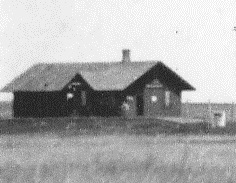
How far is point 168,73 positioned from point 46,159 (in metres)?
40.2

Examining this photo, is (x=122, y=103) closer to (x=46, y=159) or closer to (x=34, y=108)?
(x=34, y=108)

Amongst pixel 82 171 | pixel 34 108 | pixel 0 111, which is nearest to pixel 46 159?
pixel 82 171

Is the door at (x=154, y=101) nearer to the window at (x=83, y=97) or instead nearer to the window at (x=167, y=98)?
the window at (x=167, y=98)

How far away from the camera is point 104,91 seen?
177 feet

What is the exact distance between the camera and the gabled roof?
53.6m

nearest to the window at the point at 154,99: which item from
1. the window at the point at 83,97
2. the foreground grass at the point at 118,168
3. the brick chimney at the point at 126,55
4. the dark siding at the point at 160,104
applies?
the dark siding at the point at 160,104

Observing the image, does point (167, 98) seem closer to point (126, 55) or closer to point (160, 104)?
point (160, 104)

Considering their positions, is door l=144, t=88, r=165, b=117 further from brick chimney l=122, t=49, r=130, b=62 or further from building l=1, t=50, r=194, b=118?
brick chimney l=122, t=49, r=130, b=62

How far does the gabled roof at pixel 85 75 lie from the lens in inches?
2111

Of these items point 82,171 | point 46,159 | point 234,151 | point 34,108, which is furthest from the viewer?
point 34,108

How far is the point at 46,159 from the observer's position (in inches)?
645

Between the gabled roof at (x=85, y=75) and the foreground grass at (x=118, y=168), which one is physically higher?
the gabled roof at (x=85, y=75)

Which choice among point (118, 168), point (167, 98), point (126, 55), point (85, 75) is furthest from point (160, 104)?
point (118, 168)

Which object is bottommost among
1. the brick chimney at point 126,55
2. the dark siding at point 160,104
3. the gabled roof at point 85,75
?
the dark siding at point 160,104
